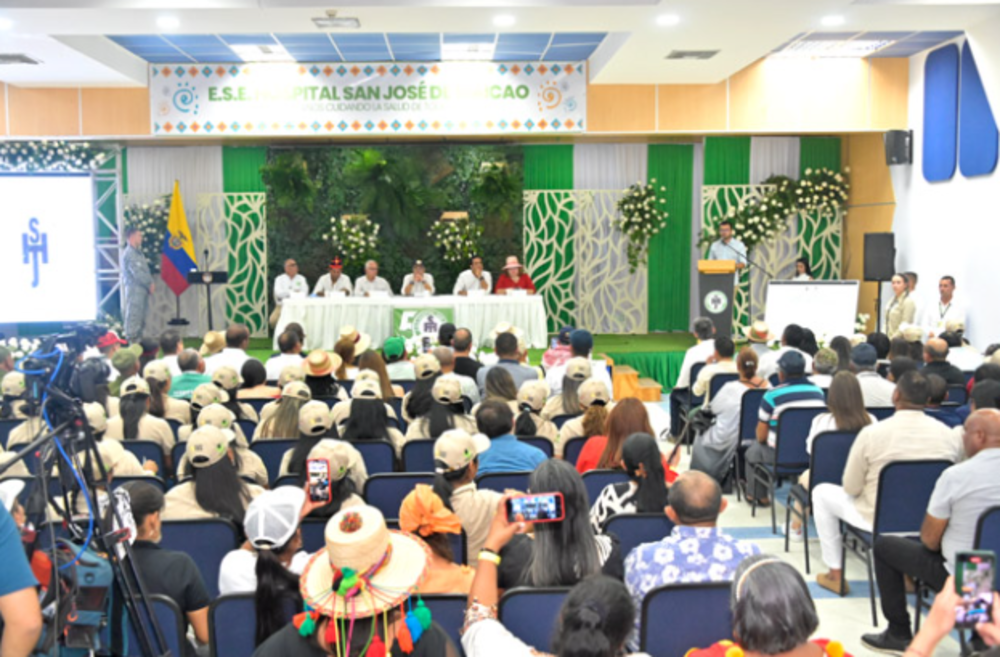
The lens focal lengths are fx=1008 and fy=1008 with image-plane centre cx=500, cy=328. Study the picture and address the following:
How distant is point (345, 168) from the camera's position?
1342 centimetres

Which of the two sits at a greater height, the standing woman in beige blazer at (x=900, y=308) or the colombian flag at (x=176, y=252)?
the colombian flag at (x=176, y=252)

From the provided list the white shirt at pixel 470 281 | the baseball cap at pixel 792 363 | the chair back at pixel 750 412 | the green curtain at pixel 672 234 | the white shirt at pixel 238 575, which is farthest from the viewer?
the green curtain at pixel 672 234

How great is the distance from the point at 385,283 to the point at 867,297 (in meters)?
6.28

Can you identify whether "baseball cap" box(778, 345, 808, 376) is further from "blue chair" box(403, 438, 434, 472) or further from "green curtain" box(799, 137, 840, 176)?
"green curtain" box(799, 137, 840, 176)

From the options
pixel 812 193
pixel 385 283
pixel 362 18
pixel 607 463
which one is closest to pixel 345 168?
pixel 385 283

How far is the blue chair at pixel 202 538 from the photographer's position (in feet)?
12.4

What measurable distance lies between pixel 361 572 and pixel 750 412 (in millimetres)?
4599

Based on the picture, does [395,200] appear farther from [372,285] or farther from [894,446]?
[894,446]

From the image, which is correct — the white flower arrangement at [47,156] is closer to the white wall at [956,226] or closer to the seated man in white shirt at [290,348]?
the seated man in white shirt at [290,348]

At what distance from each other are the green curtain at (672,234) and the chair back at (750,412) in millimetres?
7771

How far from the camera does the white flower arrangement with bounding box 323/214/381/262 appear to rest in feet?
44.1

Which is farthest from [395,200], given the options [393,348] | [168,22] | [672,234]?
[393,348]

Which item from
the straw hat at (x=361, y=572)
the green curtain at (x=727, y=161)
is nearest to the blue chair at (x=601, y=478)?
the straw hat at (x=361, y=572)

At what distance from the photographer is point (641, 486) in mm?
4051
